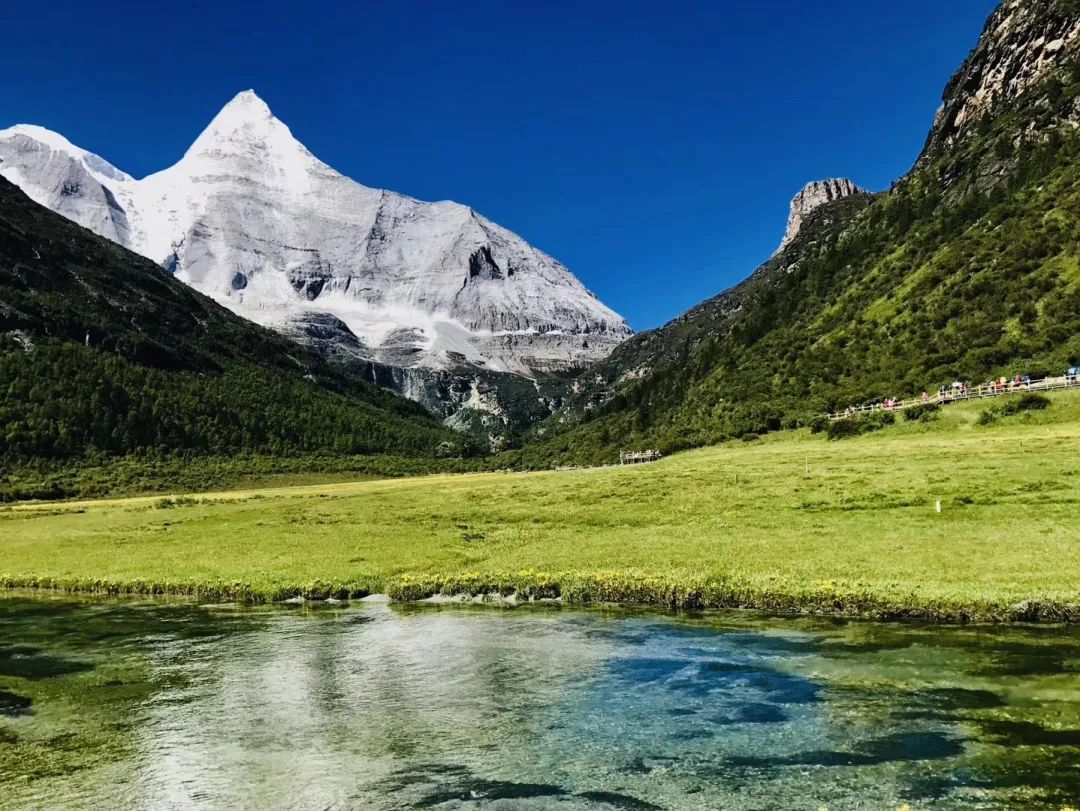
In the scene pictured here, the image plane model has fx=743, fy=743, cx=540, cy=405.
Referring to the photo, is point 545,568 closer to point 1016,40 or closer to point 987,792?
point 987,792

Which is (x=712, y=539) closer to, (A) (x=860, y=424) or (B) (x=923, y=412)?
(A) (x=860, y=424)

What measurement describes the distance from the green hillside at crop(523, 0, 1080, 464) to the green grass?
3268 cm

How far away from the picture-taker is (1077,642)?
2342cm

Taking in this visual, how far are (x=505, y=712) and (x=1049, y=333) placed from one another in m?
106

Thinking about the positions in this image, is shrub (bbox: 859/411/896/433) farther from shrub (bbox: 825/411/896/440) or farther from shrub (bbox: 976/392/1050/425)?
shrub (bbox: 976/392/1050/425)

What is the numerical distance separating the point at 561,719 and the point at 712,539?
89.6ft

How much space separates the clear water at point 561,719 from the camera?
15312 millimetres

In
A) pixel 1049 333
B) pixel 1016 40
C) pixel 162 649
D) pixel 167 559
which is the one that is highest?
pixel 1016 40

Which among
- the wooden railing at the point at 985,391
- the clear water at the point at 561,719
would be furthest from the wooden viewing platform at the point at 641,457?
the clear water at the point at 561,719

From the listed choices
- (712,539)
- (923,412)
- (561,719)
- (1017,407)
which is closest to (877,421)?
(923,412)

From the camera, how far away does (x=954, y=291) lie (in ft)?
415

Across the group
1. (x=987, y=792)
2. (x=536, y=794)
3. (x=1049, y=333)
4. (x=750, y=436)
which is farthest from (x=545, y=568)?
(x=1049, y=333)

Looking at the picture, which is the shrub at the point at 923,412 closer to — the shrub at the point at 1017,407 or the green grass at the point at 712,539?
the green grass at the point at 712,539

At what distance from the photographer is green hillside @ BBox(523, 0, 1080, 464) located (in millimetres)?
108562
